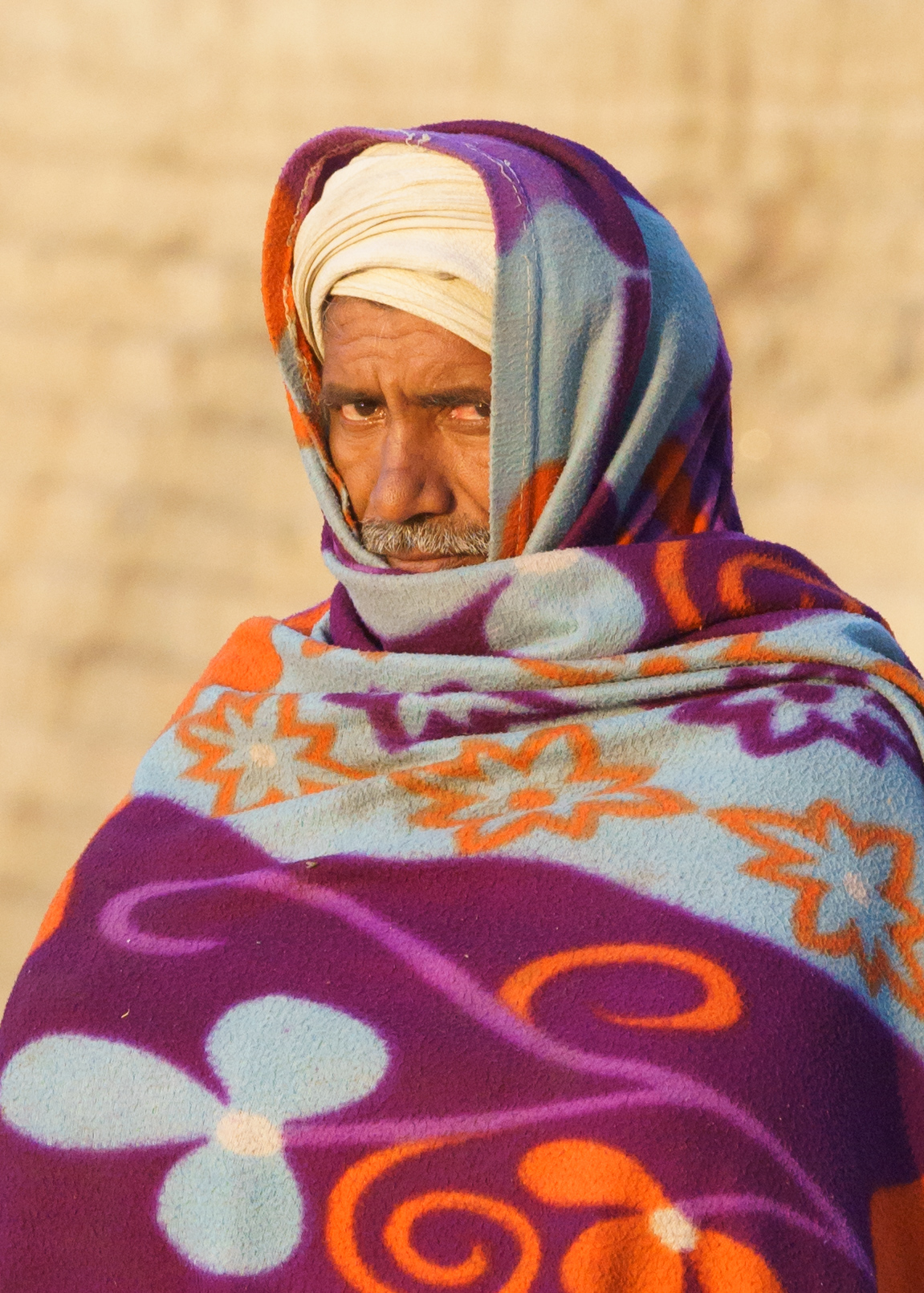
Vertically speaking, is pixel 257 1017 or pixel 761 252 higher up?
pixel 761 252

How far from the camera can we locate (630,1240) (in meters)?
1.14

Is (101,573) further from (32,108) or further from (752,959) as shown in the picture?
(752,959)

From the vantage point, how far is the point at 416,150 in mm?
1621

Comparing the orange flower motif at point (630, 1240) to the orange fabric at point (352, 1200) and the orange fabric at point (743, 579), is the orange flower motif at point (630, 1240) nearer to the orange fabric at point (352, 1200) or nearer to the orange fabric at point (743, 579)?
the orange fabric at point (352, 1200)

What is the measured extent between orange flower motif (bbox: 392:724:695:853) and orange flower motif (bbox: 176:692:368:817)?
0.12 metres

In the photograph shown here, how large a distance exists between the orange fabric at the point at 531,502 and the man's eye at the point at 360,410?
0.83ft

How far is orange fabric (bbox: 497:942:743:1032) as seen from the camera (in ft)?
3.87

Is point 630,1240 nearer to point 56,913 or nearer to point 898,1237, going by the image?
point 898,1237

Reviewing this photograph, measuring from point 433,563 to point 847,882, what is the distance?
0.59 m

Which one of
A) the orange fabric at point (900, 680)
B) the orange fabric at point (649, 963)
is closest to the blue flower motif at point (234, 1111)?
the orange fabric at point (649, 963)

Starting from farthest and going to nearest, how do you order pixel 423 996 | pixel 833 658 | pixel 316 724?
pixel 316 724 → pixel 833 658 → pixel 423 996

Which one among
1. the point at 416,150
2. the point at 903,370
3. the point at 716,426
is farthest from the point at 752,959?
the point at 903,370

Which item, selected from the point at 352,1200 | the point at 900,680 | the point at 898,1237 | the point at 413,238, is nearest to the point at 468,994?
the point at 352,1200

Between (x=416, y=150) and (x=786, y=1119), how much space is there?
3.65ft
